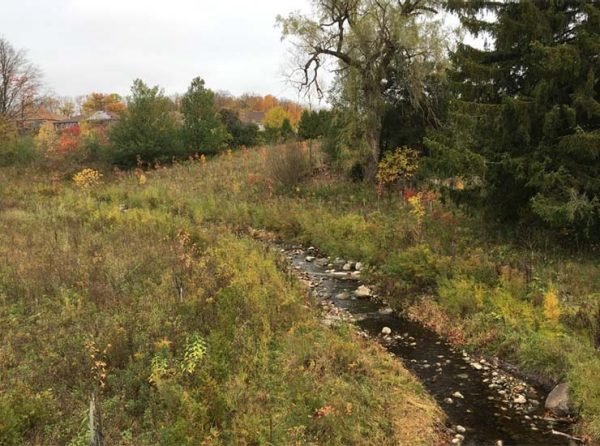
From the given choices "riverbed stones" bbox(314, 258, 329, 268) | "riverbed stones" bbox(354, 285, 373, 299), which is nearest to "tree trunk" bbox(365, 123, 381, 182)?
"riverbed stones" bbox(314, 258, 329, 268)

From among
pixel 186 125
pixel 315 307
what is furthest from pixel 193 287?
pixel 186 125

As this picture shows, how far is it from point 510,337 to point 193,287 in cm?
600

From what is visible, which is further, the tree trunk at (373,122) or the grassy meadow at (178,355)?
the tree trunk at (373,122)

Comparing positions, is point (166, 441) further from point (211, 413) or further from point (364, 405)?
point (364, 405)

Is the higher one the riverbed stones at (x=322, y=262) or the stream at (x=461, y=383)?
the riverbed stones at (x=322, y=262)

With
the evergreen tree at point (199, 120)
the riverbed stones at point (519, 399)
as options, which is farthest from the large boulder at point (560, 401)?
the evergreen tree at point (199, 120)

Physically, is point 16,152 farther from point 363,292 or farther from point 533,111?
point 533,111

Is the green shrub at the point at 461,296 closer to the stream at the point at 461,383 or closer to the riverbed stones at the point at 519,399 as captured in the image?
the stream at the point at 461,383

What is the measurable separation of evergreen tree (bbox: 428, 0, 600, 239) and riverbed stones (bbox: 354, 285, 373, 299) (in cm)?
380

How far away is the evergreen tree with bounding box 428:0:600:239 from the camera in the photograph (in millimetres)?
10016

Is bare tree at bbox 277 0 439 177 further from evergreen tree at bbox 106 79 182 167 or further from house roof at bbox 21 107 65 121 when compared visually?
house roof at bbox 21 107 65 121

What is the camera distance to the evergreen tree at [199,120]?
104ft

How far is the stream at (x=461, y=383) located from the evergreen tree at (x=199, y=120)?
877 inches

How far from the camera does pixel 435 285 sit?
11.4m
